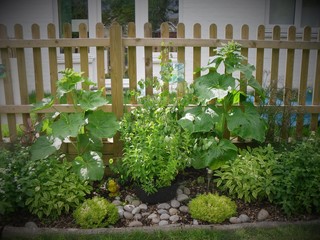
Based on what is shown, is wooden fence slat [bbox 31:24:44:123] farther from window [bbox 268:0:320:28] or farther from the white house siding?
window [bbox 268:0:320:28]

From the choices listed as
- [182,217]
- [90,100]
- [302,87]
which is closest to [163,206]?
[182,217]

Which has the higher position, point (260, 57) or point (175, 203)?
point (260, 57)

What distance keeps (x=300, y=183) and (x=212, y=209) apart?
2.72 ft

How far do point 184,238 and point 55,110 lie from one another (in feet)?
7.08

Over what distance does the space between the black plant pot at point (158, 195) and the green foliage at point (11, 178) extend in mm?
1077

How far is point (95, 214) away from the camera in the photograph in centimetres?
293

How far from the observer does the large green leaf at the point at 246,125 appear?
343 centimetres

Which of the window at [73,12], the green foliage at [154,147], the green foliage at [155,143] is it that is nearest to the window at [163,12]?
the window at [73,12]

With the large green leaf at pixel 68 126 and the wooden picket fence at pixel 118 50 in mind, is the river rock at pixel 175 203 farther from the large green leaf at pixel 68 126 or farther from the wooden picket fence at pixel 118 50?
the large green leaf at pixel 68 126

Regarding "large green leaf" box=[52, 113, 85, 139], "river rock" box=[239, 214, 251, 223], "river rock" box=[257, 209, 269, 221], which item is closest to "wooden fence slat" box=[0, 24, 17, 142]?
"large green leaf" box=[52, 113, 85, 139]

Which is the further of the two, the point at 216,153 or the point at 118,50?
the point at 118,50

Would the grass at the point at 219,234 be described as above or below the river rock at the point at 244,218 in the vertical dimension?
below

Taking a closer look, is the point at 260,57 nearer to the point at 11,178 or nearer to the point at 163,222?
the point at 163,222

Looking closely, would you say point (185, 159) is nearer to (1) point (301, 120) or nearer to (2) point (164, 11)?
(1) point (301, 120)
